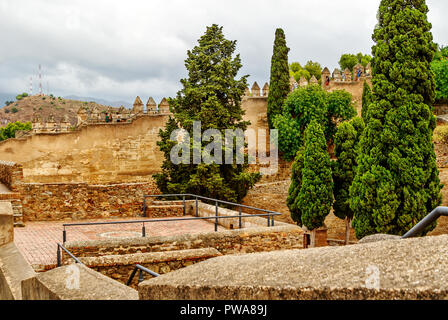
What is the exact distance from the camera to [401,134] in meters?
16.6

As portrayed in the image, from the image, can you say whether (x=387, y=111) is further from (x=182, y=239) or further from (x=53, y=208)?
(x=53, y=208)

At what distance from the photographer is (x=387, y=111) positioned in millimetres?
16719

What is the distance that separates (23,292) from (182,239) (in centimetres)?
605

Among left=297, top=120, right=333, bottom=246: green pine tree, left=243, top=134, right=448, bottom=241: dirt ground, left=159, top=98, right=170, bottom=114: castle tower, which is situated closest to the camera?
left=297, top=120, right=333, bottom=246: green pine tree

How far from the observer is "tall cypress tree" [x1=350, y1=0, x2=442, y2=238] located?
16.4m

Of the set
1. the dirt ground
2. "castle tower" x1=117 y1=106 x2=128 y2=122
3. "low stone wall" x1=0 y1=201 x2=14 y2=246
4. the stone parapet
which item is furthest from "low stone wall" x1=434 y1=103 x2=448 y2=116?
the stone parapet

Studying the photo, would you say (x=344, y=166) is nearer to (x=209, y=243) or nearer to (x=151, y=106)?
(x=209, y=243)

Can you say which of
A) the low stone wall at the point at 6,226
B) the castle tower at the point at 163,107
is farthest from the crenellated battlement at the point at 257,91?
the low stone wall at the point at 6,226

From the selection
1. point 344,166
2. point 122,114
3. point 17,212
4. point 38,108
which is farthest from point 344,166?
point 38,108

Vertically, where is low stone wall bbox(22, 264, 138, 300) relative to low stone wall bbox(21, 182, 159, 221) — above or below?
above

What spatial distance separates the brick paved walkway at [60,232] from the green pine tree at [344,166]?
7608 millimetres

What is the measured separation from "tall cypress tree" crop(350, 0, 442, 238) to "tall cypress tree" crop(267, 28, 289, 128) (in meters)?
11.3

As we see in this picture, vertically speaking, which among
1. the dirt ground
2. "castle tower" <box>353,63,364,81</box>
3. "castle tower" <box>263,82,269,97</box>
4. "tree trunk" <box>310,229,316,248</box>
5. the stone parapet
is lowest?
"tree trunk" <box>310,229,316,248</box>

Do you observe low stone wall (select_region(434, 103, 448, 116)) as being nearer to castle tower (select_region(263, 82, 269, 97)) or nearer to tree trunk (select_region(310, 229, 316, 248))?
castle tower (select_region(263, 82, 269, 97))
